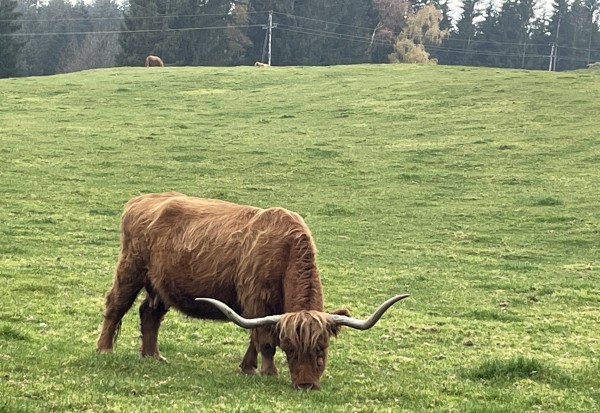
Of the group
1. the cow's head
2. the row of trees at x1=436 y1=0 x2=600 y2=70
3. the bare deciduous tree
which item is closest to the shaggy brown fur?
the cow's head

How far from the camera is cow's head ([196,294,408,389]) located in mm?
8023

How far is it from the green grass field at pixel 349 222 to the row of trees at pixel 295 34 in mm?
32046

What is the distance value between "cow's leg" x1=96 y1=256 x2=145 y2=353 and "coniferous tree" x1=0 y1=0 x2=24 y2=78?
69.4 metres

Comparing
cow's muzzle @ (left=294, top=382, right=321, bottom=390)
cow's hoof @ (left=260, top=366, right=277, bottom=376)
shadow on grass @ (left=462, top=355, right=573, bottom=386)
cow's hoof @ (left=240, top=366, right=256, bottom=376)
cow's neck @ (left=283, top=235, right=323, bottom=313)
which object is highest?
cow's neck @ (left=283, top=235, right=323, bottom=313)

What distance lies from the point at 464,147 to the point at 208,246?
22947 millimetres

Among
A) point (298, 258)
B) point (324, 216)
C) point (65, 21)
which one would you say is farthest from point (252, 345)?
point (65, 21)

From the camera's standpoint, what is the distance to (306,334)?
26.3ft

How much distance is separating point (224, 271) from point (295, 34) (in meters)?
80.6

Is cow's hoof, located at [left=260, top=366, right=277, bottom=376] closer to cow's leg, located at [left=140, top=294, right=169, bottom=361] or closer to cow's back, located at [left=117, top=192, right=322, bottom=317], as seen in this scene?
cow's back, located at [left=117, top=192, right=322, bottom=317]

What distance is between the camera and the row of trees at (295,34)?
266 feet

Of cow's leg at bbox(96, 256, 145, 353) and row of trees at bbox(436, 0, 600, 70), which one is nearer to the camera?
cow's leg at bbox(96, 256, 145, 353)

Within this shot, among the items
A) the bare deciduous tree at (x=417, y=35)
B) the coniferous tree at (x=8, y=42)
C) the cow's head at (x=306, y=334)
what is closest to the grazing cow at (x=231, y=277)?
the cow's head at (x=306, y=334)

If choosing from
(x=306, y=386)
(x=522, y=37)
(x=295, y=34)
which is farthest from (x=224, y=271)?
(x=522, y=37)

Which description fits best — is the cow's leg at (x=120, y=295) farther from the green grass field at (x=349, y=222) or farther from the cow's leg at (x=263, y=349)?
the cow's leg at (x=263, y=349)
